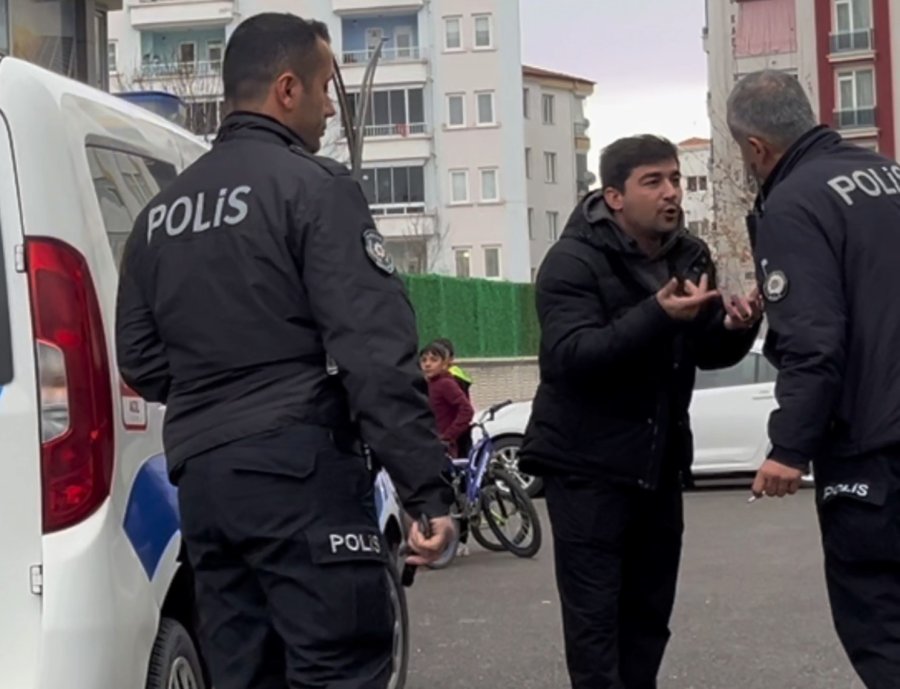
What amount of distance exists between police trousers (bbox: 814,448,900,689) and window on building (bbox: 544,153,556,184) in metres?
66.8

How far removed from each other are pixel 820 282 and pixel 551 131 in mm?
69460

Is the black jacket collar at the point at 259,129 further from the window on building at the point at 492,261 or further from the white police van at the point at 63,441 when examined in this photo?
A: the window on building at the point at 492,261

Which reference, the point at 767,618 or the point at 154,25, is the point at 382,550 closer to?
the point at 767,618

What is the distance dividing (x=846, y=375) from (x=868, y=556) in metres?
0.49

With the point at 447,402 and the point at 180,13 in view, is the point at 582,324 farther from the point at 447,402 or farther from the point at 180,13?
the point at 180,13

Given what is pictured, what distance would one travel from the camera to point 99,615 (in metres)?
4.09

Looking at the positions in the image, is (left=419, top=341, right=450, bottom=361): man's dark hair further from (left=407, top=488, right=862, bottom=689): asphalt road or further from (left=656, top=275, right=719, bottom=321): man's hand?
(left=656, top=275, right=719, bottom=321): man's hand

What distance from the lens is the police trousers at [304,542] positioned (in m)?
3.80

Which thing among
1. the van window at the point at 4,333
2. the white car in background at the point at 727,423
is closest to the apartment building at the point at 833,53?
the white car in background at the point at 727,423

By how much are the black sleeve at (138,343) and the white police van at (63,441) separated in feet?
0.34

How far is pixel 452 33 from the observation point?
60719 millimetres

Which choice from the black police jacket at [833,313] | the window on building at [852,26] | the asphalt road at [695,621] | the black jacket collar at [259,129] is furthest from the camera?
the window on building at [852,26]

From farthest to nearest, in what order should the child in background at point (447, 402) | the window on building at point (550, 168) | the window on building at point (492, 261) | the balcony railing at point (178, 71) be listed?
1. the window on building at point (550, 168)
2. the window on building at point (492, 261)
3. the balcony railing at point (178, 71)
4. the child in background at point (447, 402)

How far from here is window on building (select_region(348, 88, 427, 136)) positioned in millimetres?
60750
